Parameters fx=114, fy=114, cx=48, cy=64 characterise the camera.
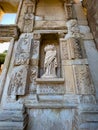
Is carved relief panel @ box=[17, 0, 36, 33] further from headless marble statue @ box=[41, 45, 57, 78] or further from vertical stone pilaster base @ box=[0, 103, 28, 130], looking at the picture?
vertical stone pilaster base @ box=[0, 103, 28, 130]

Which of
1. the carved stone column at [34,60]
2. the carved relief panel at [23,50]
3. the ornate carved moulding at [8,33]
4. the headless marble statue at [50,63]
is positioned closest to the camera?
the carved stone column at [34,60]

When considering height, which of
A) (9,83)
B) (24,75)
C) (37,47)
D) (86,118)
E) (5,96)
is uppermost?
(37,47)

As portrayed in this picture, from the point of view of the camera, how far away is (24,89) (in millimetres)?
2996

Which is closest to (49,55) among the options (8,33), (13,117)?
(8,33)

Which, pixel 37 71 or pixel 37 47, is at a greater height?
pixel 37 47

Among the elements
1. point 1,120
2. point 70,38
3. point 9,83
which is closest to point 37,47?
point 70,38

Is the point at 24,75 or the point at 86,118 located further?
the point at 24,75

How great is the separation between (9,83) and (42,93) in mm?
944

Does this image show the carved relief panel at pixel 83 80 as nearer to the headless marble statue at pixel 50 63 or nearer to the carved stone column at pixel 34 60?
the headless marble statue at pixel 50 63

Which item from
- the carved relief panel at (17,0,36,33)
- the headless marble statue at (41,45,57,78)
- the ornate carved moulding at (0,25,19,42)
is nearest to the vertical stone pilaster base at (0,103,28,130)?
the headless marble statue at (41,45,57,78)

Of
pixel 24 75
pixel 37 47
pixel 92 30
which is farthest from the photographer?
pixel 92 30

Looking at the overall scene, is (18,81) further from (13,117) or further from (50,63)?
(50,63)

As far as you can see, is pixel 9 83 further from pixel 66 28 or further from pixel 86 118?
pixel 66 28

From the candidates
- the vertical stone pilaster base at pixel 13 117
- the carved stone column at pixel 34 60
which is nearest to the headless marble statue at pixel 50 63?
the carved stone column at pixel 34 60
